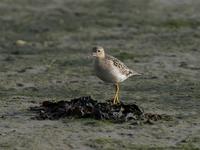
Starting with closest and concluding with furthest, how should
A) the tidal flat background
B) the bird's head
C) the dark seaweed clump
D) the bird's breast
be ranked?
the tidal flat background < the dark seaweed clump < the bird's breast < the bird's head

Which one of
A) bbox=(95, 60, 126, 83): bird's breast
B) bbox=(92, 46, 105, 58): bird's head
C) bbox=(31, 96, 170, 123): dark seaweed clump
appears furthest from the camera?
bbox=(92, 46, 105, 58): bird's head

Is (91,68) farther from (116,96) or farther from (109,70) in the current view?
(109,70)

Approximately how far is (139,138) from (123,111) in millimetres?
922

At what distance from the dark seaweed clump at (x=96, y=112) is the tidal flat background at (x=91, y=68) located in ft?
0.44

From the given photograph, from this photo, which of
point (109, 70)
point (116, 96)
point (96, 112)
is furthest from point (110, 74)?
point (96, 112)

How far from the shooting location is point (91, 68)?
1227 cm

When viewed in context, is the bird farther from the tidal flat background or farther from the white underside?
the tidal flat background

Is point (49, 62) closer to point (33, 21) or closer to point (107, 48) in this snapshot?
point (107, 48)

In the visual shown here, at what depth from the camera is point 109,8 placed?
706 inches

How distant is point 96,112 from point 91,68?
3.20 meters

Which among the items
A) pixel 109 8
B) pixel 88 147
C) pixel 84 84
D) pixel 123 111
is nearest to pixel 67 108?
pixel 123 111

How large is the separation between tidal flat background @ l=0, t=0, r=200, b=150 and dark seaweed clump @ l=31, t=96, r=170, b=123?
13 cm

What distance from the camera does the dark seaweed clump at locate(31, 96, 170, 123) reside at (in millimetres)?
9031

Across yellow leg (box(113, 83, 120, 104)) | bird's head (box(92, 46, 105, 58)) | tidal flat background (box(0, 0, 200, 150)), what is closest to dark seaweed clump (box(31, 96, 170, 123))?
tidal flat background (box(0, 0, 200, 150))
